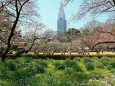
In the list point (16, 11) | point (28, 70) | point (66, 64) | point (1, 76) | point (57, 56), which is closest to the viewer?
point (1, 76)

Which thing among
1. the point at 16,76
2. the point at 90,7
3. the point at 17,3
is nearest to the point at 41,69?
the point at 16,76

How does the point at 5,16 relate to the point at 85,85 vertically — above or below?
above

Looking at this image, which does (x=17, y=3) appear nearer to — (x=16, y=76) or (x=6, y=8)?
(x=6, y=8)

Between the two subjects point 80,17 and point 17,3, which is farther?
point 17,3

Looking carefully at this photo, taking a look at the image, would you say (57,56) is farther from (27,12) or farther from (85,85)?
(85,85)

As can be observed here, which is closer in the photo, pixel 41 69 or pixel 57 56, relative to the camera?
pixel 41 69

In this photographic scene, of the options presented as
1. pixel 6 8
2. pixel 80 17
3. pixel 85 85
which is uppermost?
pixel 6 8

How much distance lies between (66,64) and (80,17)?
11.8 feet

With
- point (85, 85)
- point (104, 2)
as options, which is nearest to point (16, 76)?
point (85, 85)

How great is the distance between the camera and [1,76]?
41.7ft

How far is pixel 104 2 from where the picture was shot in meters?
15.5

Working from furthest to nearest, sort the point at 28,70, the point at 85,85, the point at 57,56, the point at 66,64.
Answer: the point at 57,56, the point at 66,64, the point at 28,70, the point at 85,85

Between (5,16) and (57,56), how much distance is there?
1748 cm

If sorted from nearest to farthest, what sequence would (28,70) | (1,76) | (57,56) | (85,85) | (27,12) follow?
(85,85) → (1,76) → (28,70) → (27,12) → (57,56)
